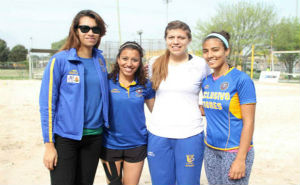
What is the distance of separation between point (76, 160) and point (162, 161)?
0.84 meters

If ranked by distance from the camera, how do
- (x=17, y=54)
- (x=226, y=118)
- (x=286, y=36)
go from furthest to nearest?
(x=17, y=54) < (x=286, y=36) < (x=226, y=118)

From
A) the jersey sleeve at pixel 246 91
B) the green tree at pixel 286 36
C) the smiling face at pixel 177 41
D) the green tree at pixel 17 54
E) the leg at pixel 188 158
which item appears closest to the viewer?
the jersey sleeve at pixel 246 91

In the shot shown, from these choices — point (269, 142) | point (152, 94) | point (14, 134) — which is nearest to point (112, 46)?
point (14, 134)

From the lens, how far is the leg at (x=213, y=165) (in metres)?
2.23

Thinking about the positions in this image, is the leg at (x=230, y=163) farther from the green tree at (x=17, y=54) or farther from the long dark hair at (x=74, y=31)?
the green tree at (x=17, y=54)

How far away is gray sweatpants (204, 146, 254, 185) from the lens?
212 cm

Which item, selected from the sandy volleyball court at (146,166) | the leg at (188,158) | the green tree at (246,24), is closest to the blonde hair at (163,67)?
the leg at (188,158)

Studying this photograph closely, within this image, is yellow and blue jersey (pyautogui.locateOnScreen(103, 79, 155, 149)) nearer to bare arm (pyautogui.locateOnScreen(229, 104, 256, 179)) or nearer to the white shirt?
the white shirt

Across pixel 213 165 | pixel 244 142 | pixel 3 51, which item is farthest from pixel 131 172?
pixel 3 51

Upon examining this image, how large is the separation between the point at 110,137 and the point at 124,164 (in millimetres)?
341

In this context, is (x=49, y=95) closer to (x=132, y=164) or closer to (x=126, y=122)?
(x=126, y=122)

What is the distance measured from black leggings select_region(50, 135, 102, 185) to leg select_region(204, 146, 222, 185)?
41.3 inches

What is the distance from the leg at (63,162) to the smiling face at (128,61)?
88 cm

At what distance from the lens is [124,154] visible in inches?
102
